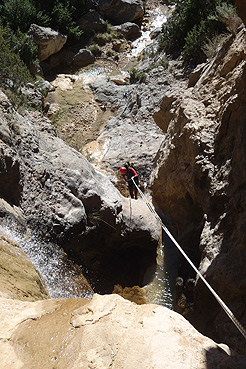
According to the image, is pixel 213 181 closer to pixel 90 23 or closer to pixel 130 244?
pixel 130 244

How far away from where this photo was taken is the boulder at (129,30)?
21531mm

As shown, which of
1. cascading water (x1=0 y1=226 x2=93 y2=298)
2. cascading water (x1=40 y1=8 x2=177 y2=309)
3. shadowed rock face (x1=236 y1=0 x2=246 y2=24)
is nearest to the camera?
shadowed rock face (x1=236 y1=0 x2=246 y2=24)

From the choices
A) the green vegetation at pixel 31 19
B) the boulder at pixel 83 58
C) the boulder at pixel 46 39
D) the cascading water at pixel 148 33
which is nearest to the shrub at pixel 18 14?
the green vegetation at pixel 31 19

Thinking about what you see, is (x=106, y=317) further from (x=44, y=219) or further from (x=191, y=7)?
(x=191, y=7)

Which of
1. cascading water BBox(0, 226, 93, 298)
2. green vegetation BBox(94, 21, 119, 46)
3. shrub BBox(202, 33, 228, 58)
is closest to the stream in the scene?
cascading water BBox(0, 226, 93, 298)

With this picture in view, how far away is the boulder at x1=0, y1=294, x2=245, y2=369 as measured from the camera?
2625 mm

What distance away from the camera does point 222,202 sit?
18.9 feet

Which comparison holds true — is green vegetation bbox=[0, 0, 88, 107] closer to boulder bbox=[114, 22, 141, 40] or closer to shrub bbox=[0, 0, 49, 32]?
shrub bbox=[0, 0, 49, 32]

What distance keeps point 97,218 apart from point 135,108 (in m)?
8.58

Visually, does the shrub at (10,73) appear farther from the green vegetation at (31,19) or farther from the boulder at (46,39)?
the boulder at (46,39)

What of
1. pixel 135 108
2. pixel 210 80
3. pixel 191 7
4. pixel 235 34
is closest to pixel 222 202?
pixel 210 80

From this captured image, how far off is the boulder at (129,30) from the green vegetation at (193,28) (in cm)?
474

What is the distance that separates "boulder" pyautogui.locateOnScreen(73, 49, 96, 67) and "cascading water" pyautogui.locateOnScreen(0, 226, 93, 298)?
16007 millimetres

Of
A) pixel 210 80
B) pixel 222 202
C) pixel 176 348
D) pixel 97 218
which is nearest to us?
pixel 176 348
